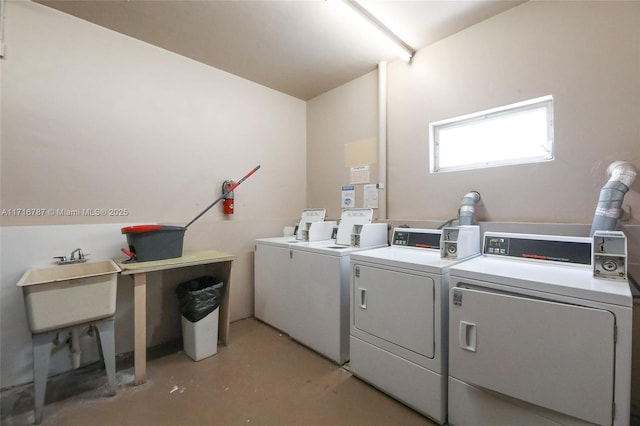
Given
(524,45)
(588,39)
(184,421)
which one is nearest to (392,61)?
(524,45)

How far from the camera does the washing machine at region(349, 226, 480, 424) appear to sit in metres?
1.48

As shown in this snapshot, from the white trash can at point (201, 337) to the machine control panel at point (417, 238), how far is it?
163 cm

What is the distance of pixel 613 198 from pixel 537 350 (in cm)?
95

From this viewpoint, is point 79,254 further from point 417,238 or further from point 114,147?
point 417,238

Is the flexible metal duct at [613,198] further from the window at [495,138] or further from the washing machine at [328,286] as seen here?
the washing machine at [328,286]

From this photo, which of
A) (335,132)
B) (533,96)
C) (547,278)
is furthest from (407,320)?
(335,132)

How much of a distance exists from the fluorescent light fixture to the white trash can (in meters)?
2.50

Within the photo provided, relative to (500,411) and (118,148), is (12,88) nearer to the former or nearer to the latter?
(118,148)

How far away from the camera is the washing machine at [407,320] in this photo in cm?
148

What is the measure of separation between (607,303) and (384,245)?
150cm

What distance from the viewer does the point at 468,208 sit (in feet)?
6.47

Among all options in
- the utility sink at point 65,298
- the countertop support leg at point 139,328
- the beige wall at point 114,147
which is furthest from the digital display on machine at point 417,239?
the utility sink at point 65,298

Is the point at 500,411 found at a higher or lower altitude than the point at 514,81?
lower

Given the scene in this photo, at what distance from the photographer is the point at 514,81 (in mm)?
1896
